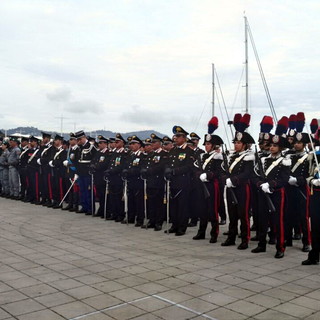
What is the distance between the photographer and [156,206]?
1002 cm

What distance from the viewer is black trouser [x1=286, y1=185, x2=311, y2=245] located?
307 inches

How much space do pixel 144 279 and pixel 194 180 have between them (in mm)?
4588

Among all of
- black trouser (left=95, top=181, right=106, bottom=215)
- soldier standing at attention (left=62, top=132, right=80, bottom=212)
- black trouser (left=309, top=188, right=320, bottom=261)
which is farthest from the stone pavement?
soldier standing at attention (left=62, top=132, right=80, bottom=212)

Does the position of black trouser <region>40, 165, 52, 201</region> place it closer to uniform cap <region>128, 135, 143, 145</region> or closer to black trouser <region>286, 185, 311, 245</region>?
uniform cap <region>128, 135, 143, 145</region>

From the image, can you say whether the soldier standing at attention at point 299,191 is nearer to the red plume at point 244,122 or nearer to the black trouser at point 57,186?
the red plume at point 244,122

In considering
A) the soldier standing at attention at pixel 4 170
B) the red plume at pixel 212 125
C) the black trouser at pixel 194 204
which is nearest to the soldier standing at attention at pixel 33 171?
the soldier standing at attention at pixel 4 170

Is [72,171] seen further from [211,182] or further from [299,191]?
[299,191]

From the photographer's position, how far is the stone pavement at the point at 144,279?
4645 millimetres

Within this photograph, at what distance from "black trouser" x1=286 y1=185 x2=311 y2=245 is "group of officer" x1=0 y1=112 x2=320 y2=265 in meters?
0.02

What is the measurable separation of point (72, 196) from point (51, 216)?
1.34 metres

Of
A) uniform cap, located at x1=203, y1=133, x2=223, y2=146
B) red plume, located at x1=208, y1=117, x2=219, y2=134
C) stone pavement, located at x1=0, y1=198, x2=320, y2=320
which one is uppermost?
red plume, located at x1=208, y1=117, x2=219, y2=134

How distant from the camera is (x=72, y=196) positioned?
41.7 feet

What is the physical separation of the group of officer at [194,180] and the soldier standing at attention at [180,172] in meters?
0.02

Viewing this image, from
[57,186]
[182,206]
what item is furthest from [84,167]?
[182,206]
